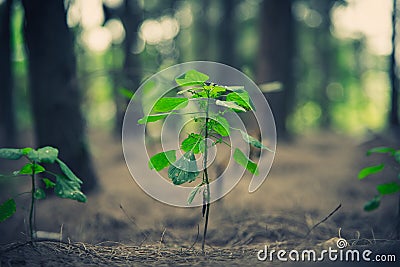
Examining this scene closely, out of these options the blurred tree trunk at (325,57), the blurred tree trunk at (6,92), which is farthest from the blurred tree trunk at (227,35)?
the blurred tree trunk at (6,92)

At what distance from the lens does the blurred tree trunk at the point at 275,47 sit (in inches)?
344

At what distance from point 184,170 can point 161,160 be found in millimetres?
220

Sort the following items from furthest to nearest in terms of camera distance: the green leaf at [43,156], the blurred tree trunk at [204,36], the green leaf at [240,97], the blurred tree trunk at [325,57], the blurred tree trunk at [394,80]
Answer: the blurred tree trunk at [325,57]
the blurred tree trunk at [204,36]
the blurred tree trunk at [394,80]
the green leaf at [240,97]
the green leaf at [43,156]

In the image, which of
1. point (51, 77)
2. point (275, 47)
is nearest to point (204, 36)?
point (275, 47)

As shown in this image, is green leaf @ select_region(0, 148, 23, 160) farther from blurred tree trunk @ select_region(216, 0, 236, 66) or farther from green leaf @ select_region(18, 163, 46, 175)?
blurred tree trunk @ select_region(216, 0, 236, 66)

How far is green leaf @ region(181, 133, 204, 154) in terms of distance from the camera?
2436mm

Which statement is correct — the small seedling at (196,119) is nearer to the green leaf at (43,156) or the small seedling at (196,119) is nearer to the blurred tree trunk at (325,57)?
the green leaf at (43,156)

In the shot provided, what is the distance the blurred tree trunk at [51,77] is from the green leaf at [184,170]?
3301 mm

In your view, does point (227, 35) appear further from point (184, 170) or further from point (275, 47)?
point (184, 170)

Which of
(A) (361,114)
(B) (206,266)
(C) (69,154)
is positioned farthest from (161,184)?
(A) (361,114)

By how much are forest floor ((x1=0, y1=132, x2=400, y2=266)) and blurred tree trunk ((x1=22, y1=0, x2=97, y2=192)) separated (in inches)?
37.4

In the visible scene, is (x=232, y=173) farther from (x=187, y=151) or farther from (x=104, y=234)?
(x=187, y=151)

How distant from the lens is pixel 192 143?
8.08 ft

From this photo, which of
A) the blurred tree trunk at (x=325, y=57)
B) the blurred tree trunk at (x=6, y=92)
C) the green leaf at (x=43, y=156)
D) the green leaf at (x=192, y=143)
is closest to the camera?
the green leaf at (x=43, y=156)
